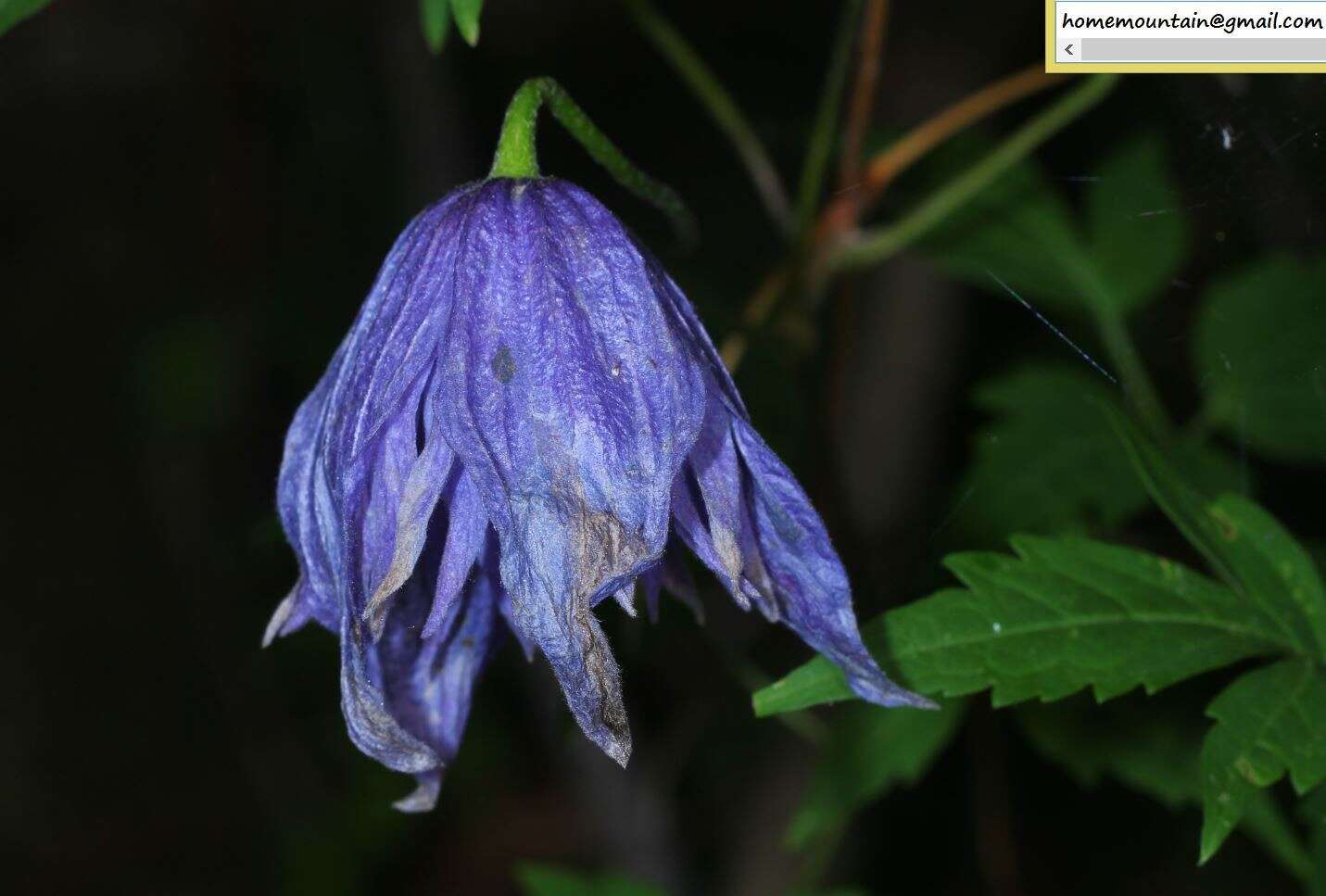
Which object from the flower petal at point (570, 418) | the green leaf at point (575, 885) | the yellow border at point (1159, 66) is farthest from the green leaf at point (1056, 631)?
the green leaf at point (575, 885)

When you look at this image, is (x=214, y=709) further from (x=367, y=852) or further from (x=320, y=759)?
(x=367, y=852)

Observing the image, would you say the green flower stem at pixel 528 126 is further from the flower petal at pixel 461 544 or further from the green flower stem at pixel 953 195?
the green flower stem at pixel 953 195

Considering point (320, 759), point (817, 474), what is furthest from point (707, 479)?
point (320, 759)

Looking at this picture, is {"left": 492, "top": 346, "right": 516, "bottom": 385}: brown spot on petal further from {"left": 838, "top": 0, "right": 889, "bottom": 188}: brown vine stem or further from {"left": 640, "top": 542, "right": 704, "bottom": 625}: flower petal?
{"left": 838, "top": 0, "right": 889, "bottom": 188}: brown vine stem

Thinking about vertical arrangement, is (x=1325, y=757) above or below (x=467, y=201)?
below

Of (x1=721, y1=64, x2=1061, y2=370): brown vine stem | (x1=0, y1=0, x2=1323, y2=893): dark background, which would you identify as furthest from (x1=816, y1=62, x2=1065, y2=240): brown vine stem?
(x1=0, y1=0, x2=1323, y2=893): dark background

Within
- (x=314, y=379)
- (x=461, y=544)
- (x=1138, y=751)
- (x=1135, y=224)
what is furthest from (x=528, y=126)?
(x=314, y=379)
